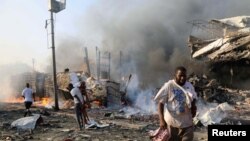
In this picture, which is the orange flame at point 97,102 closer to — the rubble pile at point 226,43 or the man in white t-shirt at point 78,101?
the rubble pile at point 226,43

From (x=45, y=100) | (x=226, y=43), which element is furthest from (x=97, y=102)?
(x=226, y=43)

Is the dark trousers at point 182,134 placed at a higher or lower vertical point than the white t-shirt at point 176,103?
lower

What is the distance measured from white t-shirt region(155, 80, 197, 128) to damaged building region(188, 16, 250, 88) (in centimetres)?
2365

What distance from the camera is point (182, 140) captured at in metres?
6.50

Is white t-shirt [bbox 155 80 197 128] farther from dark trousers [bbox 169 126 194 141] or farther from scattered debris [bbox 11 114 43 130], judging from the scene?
scattered debris [bbox 11 114 43 130]

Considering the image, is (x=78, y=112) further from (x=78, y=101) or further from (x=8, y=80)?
(x=8, y=80)

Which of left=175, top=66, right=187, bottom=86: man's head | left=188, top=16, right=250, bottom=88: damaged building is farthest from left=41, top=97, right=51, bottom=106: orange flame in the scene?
left=175, top=66, right=187, bottom=86: man's head

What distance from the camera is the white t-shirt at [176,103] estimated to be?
6465 millimetres

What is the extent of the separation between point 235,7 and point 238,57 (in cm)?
1608

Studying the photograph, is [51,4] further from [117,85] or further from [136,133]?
[136,133]

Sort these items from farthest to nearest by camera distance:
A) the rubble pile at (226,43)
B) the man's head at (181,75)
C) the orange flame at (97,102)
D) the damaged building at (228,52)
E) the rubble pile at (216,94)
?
the damaged building at (228,52), the rubble pile at (226,43), the rubble pile at (216,94), the orange flame at (97,102), the man's head at (181,75)

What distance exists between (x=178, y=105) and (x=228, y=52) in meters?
25.3

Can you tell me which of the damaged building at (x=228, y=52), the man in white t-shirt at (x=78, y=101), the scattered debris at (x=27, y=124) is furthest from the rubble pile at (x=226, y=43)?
the scattered debris at (x=27, y=124)

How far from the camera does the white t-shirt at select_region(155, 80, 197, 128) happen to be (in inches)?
255
